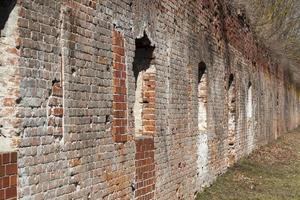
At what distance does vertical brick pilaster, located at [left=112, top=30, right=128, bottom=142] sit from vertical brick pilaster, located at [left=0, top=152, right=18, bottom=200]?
1.91 m

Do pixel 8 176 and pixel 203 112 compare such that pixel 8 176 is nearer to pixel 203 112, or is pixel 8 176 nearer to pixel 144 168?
pixel 144 168

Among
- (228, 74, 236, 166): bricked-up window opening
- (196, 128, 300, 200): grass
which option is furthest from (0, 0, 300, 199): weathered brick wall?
(228, 74, 236, 166): bricked-up window opening

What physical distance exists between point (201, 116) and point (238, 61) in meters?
4.51

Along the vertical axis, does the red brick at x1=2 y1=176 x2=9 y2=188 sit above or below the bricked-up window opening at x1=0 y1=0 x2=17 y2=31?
below

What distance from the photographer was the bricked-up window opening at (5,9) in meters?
4.55

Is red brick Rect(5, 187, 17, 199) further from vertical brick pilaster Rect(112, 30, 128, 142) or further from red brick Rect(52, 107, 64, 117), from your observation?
vertical brick pilaster Rect(112, 30, 128, 142)

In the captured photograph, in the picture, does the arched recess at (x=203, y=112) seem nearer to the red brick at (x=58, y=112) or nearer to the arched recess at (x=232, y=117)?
the arched recess at (x=232, y=117)

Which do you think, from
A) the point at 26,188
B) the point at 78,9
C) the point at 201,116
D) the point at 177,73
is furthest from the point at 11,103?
the point at 201,116

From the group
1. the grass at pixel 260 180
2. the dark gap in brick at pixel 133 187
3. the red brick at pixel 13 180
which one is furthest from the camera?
the grass at pixel 260 180

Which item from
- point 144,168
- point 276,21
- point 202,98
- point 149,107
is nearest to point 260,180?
point 202,98

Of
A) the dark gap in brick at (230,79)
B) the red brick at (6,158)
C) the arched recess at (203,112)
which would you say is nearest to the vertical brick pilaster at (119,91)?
the red brick at (6,158)

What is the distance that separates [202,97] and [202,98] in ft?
0.07

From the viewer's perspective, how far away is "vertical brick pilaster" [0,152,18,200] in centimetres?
435

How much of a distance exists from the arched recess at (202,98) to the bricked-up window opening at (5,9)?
646cm
